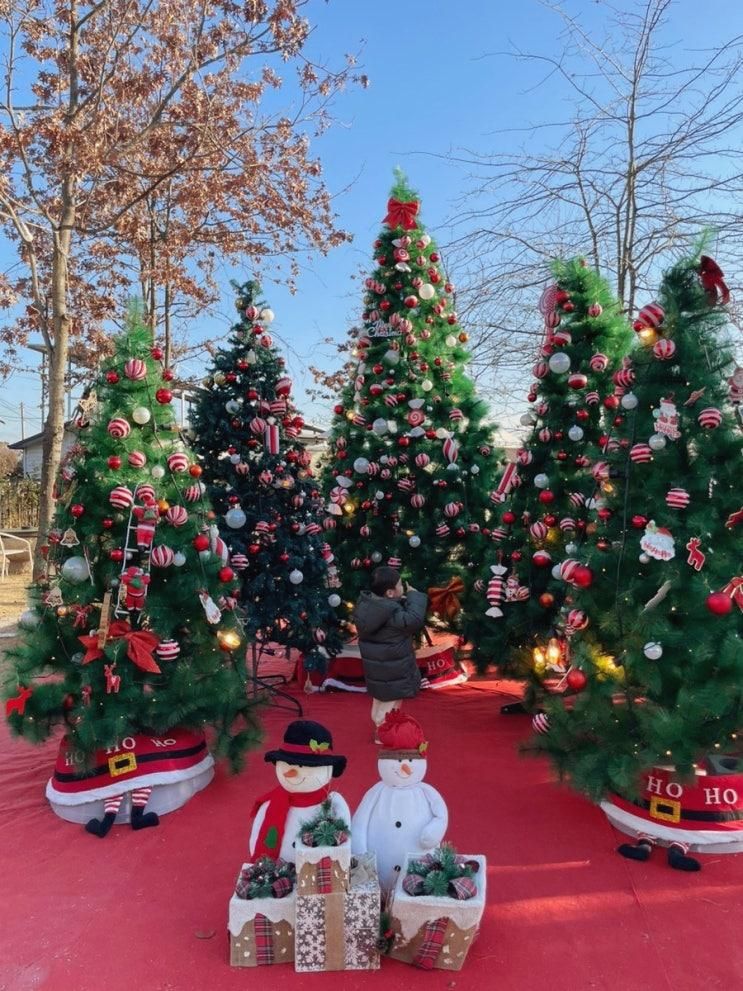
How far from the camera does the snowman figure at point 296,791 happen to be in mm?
2975

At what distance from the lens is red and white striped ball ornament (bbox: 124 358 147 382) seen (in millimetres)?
4316

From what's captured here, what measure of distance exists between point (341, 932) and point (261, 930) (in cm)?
34

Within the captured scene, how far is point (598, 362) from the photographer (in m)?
5.34

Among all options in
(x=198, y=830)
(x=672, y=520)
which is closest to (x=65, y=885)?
(x=198, y=830)

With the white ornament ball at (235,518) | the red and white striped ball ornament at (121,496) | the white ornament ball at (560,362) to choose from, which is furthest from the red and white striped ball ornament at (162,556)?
the white ornament ball at (560,362)

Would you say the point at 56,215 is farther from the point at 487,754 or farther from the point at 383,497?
the point at 487,754

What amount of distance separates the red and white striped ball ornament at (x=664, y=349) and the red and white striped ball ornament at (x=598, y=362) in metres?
1.46

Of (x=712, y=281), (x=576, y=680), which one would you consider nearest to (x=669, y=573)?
(x=576, y=680)

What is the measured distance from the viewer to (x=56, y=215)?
10.3 meters

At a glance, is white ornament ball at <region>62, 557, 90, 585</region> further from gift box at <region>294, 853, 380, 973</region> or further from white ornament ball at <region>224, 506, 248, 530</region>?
gift box at <region>294, 853, 380, 973</region>

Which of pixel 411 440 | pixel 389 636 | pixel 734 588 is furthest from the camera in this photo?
pixel 411 440

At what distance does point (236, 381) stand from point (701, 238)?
11.9 ft

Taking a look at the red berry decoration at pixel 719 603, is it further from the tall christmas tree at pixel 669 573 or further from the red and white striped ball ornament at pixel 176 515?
the red and white striped ball ornament at pixel 176 515

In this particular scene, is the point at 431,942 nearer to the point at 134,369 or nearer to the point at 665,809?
the point at 665,809
